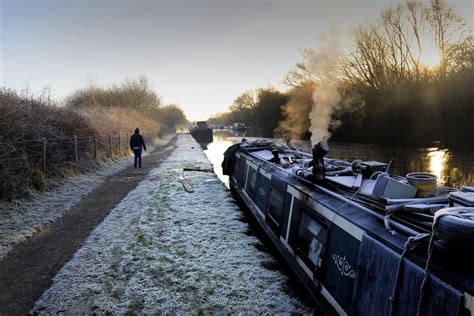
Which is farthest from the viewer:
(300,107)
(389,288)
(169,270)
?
(300,107)

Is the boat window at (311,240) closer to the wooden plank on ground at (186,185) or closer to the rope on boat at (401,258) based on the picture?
the rope on boat at (401,258)

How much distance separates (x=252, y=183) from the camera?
745 centimetres

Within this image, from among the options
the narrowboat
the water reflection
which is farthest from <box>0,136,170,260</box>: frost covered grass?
the water reflection

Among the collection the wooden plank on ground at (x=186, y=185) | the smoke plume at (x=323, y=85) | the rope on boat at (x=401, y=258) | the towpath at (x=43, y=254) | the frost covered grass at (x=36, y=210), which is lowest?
the towpath at (x=43, y=254)

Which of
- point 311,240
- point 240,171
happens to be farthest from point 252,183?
point 311,240

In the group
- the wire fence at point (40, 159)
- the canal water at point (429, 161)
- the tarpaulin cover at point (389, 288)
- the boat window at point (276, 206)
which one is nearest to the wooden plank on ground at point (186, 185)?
the canal water at point (429, 161)

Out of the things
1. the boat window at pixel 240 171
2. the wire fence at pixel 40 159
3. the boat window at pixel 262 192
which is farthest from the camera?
the boat window at pixel 240 171

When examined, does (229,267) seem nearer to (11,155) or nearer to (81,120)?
(11,155)

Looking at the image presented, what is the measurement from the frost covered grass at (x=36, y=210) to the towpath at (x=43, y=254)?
0.10 metres

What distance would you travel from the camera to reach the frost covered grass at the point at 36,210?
551 cm

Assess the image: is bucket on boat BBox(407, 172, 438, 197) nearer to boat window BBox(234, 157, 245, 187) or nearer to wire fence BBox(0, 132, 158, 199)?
boat window BBox(234, 157, 245, 187)

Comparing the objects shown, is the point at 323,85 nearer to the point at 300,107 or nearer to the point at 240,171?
the point at 240,171

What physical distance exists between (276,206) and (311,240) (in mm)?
1524

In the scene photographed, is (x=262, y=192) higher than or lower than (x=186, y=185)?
higher
